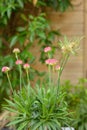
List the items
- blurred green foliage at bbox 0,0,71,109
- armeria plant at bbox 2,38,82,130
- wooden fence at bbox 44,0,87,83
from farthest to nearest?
wooden fence at bbox 44,0,87,83 < blurred green foliage at bbox 0,0,71,109 < armeria plant at bbox 2,38,82,130

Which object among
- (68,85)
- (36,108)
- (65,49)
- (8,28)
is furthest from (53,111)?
(8,28)

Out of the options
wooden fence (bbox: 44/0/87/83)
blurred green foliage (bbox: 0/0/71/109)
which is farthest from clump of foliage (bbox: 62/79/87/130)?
blurred green foliage (bbox: 0/0/71/109)

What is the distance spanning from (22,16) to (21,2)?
0.73 ft

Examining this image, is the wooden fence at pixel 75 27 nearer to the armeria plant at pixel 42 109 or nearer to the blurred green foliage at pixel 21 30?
the blurred green foliage at pixel 21 30

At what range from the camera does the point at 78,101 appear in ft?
11.2

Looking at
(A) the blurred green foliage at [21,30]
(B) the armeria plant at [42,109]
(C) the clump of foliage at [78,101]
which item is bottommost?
(C) the clump of foliage at [78,101]

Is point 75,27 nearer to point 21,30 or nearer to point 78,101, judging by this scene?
point 21,30

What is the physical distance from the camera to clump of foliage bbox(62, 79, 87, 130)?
3.11 meters

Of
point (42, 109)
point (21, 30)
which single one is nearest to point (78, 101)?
point (21, 30)

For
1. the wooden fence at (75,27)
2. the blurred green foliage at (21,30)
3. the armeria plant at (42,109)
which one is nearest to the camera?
the armeria plant at (42,109)

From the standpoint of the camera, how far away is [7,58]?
318 cm

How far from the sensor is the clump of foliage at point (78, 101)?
3.11 m

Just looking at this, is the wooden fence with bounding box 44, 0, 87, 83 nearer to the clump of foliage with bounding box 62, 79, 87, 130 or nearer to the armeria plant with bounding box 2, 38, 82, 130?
the clump of foliage with bounding box 62, 79, 87, 130

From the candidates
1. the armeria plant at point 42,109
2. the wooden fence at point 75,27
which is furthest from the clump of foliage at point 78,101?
the armeria plant at point 42,109
